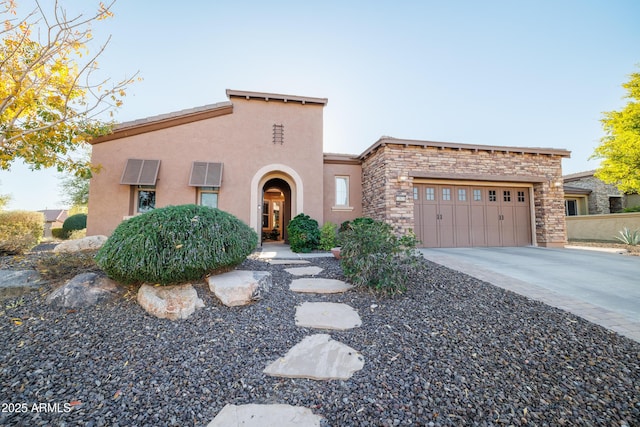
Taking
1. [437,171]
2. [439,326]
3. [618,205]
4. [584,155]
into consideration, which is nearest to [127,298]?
[439,326]

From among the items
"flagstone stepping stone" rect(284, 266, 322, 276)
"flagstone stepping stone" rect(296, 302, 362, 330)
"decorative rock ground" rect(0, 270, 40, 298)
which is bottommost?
"flagstone stepping stone" rect(296, 302, 362, 330)

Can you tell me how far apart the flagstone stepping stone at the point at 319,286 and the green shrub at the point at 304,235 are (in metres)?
3.14

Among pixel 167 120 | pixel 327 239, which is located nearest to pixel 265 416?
pixel 327 239

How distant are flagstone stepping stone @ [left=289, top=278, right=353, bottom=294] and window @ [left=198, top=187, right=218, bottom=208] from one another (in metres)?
5.48

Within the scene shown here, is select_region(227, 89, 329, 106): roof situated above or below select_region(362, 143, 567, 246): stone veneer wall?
above

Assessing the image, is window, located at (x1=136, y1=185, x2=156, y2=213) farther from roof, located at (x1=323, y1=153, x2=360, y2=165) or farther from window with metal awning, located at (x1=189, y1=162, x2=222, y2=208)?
Answer: roof, located at (x1=323, y1=153, x2=360, y2=165)

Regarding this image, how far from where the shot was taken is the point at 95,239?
5473 millimetres

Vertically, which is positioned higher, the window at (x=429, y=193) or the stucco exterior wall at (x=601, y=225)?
the window at (x=429, y=193)

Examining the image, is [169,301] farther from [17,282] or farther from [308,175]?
[308,175]

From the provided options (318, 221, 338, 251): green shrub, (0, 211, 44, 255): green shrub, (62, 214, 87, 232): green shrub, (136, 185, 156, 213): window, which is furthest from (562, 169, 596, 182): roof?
(62, 214, 87, 232): green shrub

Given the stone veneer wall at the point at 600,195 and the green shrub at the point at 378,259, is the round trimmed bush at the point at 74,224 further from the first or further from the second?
the stone veneer wall at the point at 600,195

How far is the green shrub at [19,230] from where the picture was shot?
15.3ft

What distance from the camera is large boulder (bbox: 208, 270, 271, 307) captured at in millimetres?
2881

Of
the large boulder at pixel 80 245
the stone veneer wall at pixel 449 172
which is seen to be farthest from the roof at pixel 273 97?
the large boulder at pixel 80 245
